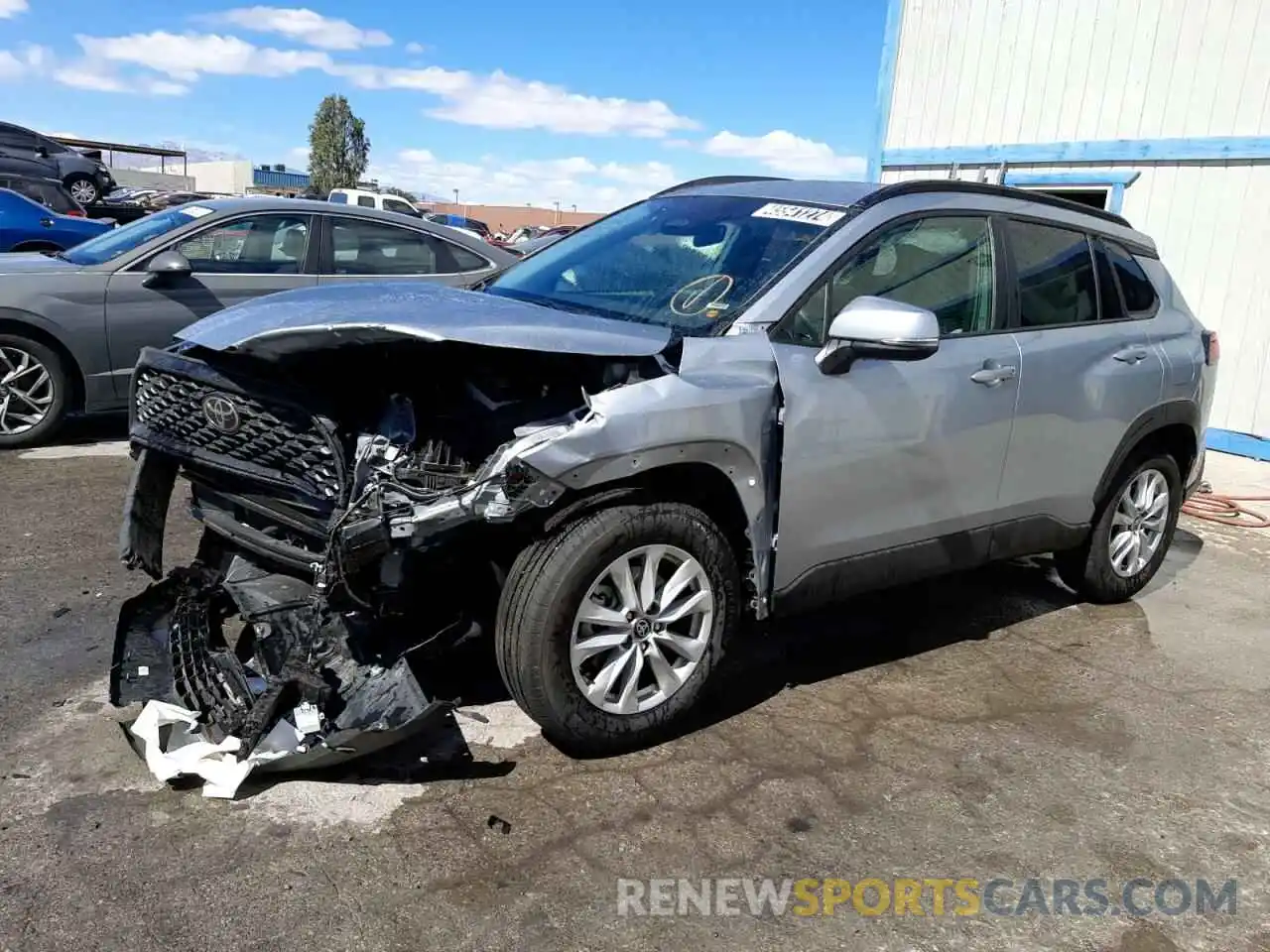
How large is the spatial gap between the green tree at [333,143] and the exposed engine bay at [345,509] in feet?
229

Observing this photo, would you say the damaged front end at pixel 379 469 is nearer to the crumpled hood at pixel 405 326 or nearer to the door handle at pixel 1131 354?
the crumpled hood at pixel 405 326

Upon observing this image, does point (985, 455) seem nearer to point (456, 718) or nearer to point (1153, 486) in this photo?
point (1153, 486)

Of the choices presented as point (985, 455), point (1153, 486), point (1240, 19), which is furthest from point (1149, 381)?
point (1240, 19)

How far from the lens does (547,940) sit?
245 centimetres

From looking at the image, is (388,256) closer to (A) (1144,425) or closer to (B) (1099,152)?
(A) (1144,425)

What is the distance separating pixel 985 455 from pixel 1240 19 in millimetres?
6501

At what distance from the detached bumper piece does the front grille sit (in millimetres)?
509

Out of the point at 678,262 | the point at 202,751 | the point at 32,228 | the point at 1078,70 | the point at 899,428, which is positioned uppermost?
the point at 1078,70

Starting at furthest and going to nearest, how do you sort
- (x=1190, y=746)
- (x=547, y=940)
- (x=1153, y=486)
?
(x=1153, y=486), (x=1190, y=746), (x=547, y=940)

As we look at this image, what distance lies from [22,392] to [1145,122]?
901cm

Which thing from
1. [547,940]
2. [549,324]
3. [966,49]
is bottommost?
[547,940]

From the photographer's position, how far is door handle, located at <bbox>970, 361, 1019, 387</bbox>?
3.82 m

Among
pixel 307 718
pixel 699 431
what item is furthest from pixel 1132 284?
pixel 307 718

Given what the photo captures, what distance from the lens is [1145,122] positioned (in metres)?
8.81
